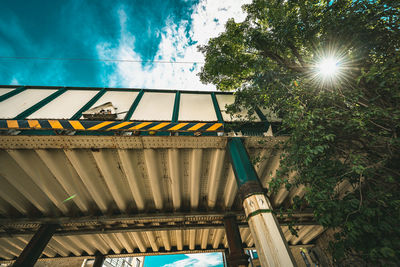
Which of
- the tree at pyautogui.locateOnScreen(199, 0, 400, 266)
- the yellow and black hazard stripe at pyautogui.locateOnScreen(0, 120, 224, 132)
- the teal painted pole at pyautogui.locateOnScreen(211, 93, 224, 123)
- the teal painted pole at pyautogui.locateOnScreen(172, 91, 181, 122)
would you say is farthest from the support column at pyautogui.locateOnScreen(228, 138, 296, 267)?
the teal painted pole at pyautogui.locateOnScreen(172, 91, 181, 122)

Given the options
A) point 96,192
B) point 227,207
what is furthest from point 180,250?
point 96,192

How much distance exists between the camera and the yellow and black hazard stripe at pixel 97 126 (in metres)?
3.00

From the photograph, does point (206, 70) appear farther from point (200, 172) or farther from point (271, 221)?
point (271, 221)

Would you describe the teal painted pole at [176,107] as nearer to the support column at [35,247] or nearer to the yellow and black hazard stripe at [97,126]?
the yellow and black hazard stripe at [97,126]

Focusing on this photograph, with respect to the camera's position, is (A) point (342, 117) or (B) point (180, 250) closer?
(A) point (342, 117)

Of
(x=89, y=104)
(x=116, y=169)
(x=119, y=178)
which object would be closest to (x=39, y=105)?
(x=89, y=104)

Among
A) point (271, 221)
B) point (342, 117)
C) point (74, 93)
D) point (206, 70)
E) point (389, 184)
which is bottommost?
point (271, 221)

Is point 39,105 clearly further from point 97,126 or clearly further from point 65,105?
point 97,126

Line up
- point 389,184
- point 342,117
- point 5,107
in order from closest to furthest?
1. point 389,184
2. point 342,117
3. point 5,107

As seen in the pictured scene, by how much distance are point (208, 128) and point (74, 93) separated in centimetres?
494

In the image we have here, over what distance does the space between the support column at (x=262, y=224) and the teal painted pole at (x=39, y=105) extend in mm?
5579

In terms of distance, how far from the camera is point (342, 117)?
2.64 metres

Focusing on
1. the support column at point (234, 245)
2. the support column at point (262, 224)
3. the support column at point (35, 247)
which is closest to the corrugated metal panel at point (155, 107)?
the support column at point (262, 224)

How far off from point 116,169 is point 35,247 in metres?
3.42
